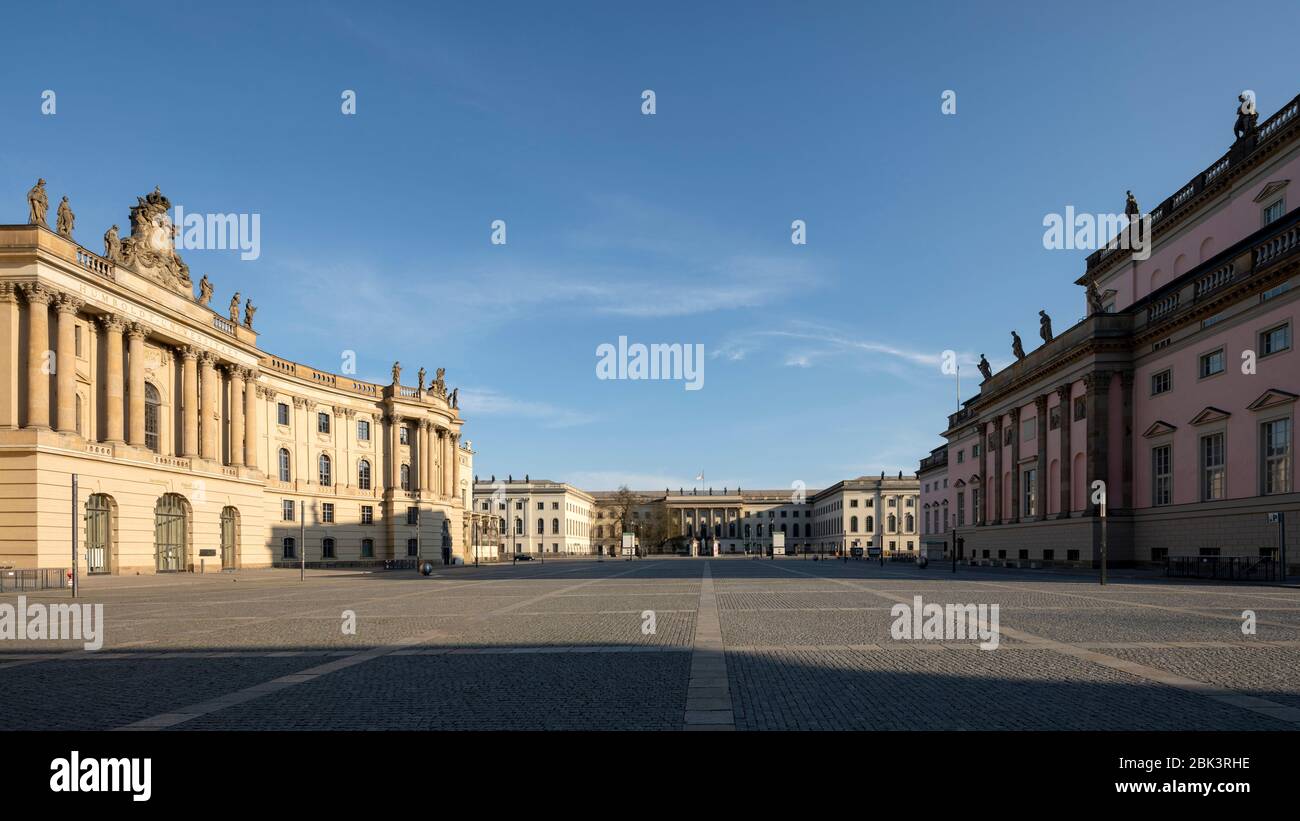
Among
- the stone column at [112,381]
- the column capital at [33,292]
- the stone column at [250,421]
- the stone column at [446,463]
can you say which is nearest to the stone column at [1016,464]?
the stone column at [446,463]

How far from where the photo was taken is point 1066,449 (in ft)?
174

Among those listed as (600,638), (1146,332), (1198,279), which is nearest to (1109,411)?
(1146,332)

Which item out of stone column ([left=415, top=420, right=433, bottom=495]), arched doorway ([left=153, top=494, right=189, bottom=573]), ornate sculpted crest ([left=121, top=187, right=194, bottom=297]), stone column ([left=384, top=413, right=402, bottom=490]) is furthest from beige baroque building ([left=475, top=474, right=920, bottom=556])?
ornate sculpted crest ([left=121, top=187, right=194, bottom=297])

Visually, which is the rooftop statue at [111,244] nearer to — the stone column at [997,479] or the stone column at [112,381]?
the stone column at [112,381]

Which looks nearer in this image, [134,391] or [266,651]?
[266,651]

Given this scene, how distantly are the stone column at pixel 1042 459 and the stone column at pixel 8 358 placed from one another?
56778 mm

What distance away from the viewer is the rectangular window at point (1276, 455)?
3497 centimetres

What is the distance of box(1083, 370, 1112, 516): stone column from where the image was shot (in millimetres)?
→ 48406

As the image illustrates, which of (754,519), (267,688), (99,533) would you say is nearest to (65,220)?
(99,533)
